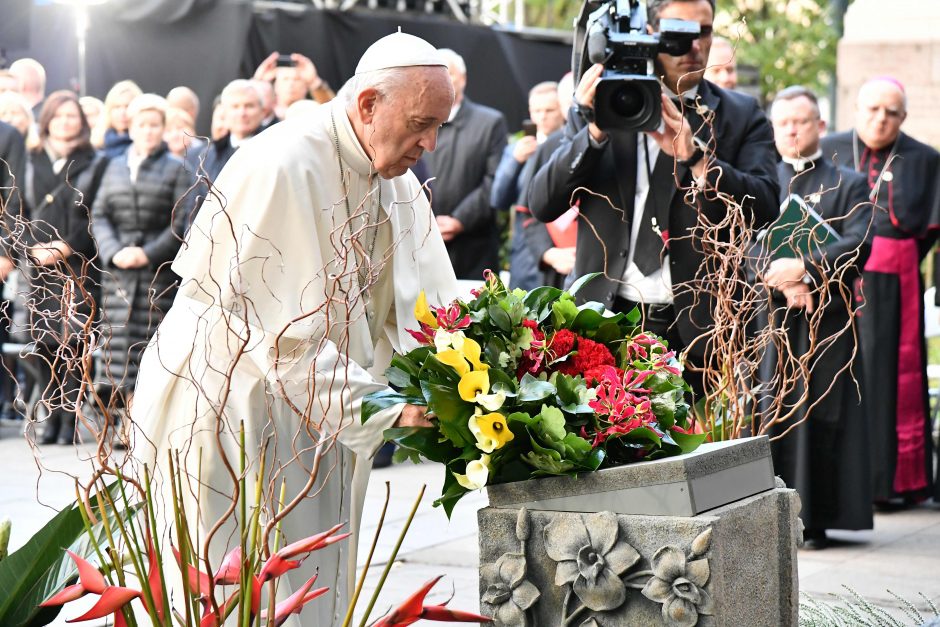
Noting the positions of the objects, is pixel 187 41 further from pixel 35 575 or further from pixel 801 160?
pixel 35 575

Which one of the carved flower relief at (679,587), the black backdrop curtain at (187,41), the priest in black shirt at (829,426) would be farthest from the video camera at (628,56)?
the black backdrop curtain at (187,41)

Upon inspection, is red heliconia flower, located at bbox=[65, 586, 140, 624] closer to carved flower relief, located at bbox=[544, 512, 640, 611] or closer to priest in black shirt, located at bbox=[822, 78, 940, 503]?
carved flower relief, located at bbox=[544, 512, 640, 611]

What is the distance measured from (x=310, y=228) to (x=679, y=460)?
1304mm

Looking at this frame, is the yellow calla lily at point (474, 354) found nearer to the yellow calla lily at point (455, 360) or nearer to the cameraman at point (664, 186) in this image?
the yellow calla lily at point (455, 360)

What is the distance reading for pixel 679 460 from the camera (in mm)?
2867

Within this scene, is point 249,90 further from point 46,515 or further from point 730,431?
point 730,431

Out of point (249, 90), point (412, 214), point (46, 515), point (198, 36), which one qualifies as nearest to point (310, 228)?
point (412, 214)

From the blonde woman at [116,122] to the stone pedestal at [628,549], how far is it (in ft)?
30.2

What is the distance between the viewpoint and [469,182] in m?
9.51

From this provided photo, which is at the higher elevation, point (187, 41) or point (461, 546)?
point (187, 41)

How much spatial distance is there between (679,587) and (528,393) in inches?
19.6

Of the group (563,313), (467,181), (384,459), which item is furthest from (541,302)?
(467,181)

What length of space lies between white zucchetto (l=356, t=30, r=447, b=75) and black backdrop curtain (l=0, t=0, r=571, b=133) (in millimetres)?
9683

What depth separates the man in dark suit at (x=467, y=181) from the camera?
9.40 meters
